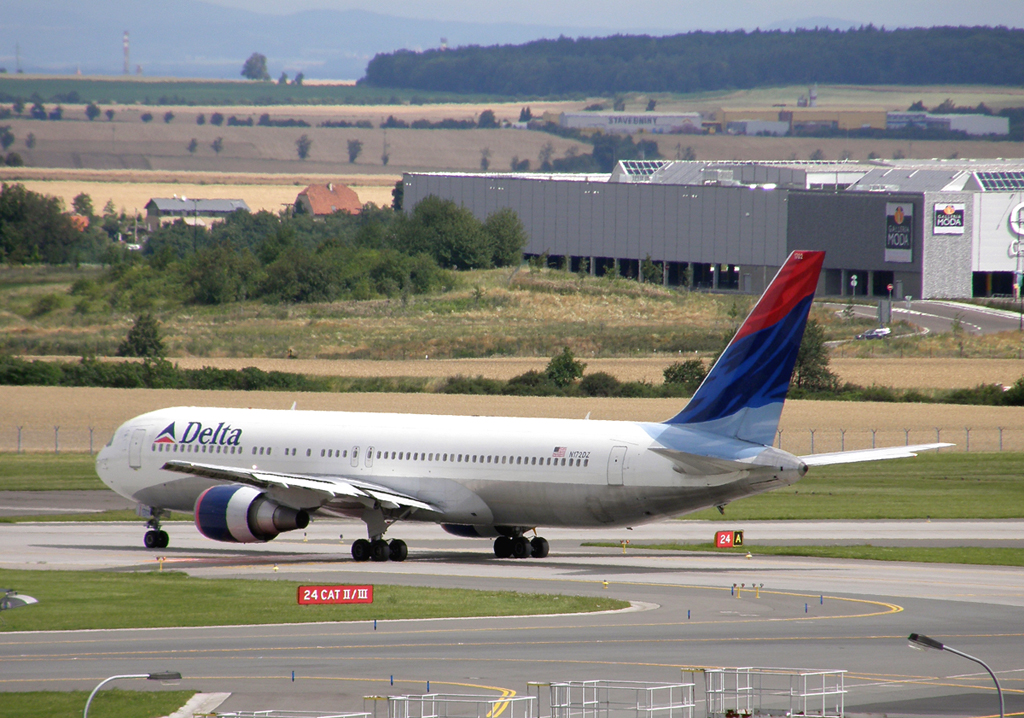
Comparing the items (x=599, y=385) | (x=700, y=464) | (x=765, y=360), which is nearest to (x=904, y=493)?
(x=765, y=360)

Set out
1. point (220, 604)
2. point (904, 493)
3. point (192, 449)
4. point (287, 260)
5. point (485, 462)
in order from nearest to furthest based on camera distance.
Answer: point (220, 604) → point (485, 462) → point (192, 449) → point (904, 493) → point (287, 260)

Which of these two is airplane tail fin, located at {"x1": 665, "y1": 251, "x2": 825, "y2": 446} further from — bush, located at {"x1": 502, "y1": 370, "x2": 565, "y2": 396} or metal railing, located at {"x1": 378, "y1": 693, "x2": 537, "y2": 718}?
bush, located at {"x1": 502, "y1": 370, "x2": 565, "y2": 396}

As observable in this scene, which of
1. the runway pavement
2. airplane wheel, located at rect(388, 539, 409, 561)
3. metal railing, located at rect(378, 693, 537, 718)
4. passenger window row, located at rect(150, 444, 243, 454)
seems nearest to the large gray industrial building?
the runway pavement

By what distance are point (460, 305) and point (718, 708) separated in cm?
11257

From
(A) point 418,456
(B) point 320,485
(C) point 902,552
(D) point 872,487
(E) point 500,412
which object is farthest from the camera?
(E) point 500,412

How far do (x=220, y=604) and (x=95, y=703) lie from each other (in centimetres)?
1042

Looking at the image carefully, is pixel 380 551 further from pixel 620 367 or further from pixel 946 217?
pixel 946 217

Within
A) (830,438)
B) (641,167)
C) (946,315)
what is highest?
(641,167)

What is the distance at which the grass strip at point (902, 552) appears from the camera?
4322 cm

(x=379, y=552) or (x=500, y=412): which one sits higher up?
(x=379, y=552)

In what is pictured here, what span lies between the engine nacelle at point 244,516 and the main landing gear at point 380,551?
1.99 meters

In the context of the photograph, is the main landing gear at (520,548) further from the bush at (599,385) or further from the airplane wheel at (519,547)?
the bush at (599,385)

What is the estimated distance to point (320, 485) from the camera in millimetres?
42062

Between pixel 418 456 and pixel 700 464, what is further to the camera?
pixel 418 456
